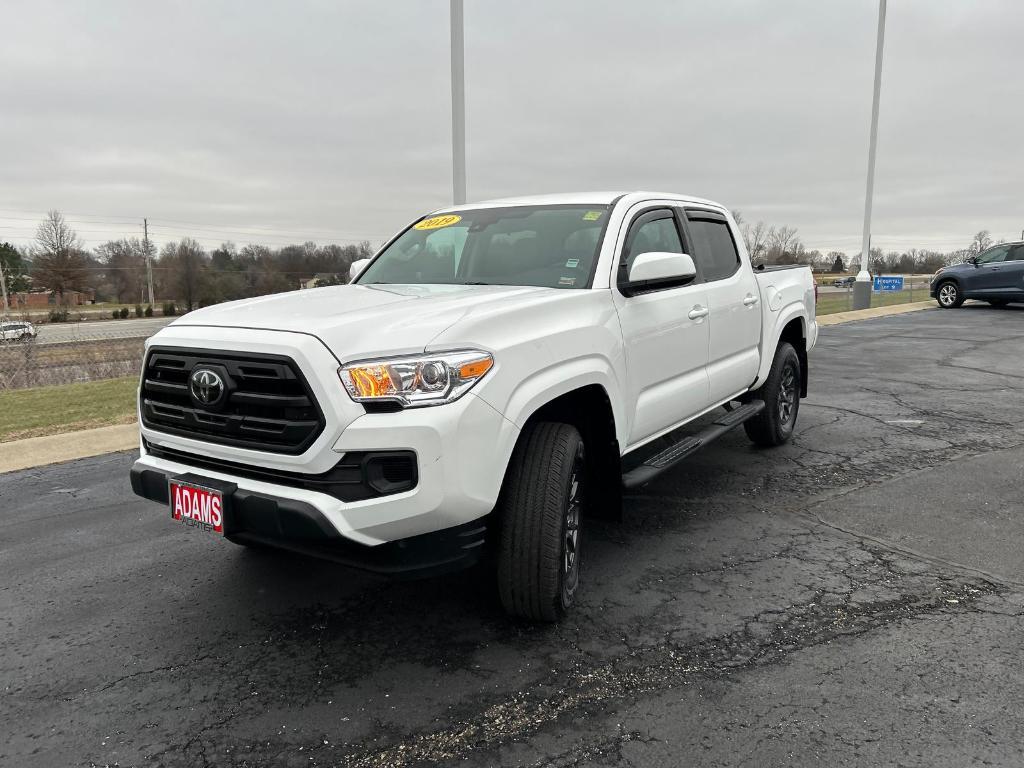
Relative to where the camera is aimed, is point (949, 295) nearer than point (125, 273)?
Yes

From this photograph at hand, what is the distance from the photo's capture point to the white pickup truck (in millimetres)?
2643

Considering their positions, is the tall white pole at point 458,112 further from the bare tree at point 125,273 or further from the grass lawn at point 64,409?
the bare tree at point 125,273

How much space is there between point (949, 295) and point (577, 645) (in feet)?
77.3

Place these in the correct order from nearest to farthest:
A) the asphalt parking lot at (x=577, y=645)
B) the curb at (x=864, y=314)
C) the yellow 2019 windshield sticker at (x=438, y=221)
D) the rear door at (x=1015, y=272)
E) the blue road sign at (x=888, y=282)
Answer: the asphalt parking lot at (x=577, y=645)
the yellow 2019 windshield sticker at (x=438, y=221)
the curb at (x=864, y=314)
the rear door at (x=1015, y=272)
the blue road sign at (x=888, y=282)

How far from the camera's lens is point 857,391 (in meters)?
8.95

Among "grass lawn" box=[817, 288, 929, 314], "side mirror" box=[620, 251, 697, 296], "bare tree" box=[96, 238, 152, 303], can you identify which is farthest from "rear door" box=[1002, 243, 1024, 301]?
"bare tree" box=[96, 238, 152, 303]

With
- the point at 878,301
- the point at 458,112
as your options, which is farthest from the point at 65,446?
the point at 878,301

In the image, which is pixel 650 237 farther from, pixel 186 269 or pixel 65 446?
pixel 186 269

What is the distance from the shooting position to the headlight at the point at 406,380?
104 inches

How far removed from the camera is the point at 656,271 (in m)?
3.63

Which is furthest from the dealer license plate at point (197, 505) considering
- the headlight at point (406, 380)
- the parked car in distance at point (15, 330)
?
the parked car in distance at point (15, 330)

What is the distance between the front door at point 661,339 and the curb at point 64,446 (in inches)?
192

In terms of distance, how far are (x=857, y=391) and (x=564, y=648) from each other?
23.5 ft

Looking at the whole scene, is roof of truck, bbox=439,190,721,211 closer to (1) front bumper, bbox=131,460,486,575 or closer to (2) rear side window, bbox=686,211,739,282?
(2) rear side window, bbox=686,211,739,282
